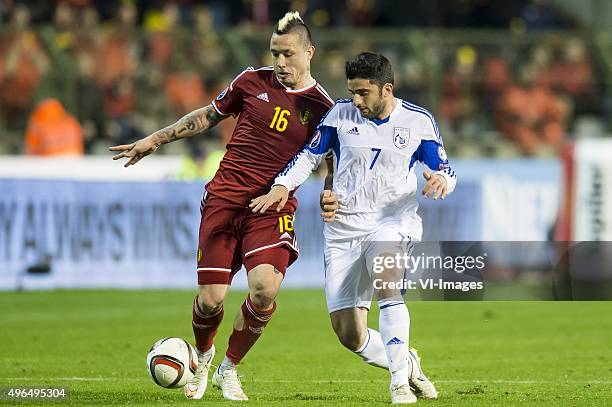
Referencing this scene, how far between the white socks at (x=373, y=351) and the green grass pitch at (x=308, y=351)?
252 millimetres

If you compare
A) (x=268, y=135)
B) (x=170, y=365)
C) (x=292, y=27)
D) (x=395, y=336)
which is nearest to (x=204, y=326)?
(x=170, y=365)

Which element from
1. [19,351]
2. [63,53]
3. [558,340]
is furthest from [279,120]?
[63,53]

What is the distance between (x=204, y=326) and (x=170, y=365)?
390 millimetres

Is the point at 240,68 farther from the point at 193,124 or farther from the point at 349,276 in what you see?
the point at 349,276

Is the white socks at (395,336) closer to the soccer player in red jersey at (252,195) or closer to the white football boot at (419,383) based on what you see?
the white football boot at (419,383)

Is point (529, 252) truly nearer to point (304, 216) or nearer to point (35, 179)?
point (304, 216)

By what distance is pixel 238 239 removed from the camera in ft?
28.9

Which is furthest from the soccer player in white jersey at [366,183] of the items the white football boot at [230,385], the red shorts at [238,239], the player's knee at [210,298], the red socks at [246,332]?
the white football boot at [230,385]

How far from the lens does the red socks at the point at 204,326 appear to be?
876cm

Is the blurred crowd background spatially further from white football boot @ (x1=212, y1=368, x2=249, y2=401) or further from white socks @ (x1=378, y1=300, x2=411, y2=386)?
white socks @ (x1=378, y1=300, x2=411, y2=386)

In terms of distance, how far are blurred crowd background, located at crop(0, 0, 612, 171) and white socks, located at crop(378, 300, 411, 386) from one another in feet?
35.7

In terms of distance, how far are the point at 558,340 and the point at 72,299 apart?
250 inches

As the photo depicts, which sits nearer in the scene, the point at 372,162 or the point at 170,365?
the point at 372,162

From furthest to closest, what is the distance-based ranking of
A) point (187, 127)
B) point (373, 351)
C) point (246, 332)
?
point (187, 127) < point (246, 332) < point (373, 351)
